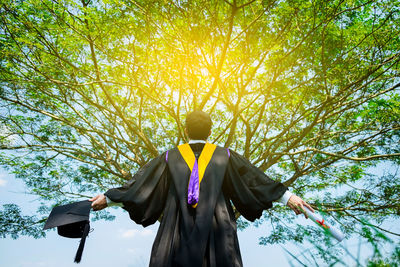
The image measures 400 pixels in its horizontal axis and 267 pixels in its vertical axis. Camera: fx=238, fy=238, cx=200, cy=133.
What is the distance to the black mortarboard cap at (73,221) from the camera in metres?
2.12

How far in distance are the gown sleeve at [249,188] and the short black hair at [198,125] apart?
1.15ft

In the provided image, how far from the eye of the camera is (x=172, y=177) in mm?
2176

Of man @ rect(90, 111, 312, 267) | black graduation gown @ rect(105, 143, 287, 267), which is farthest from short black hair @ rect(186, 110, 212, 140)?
black graduation gown @ rect(105, 143, 287, 267)

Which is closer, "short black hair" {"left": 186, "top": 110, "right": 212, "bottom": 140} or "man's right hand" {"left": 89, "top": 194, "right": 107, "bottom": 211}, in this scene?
"man's right hand" {"left": 89, "top": 194, "right": 107, "bottom": 211}

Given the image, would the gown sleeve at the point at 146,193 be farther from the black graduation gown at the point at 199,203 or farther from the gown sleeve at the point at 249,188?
the gown sleeve at the point at 249,188

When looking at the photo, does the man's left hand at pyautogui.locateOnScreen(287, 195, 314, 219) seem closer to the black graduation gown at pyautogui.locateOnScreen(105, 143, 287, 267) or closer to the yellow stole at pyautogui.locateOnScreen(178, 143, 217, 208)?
the black graduation gown at pyautogui.locateOnScreen(105, 143, 287, 267)

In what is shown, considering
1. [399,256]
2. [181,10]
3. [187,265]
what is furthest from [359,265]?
[181,10]

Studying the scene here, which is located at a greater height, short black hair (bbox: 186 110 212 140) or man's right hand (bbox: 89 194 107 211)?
short black hair (bbox: 186 110 212 140)

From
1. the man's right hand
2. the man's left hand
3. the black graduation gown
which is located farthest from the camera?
the man's right hand

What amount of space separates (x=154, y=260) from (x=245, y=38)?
15.4 feet

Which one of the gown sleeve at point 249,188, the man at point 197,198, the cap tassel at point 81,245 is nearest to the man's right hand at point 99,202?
the man at point 197,198

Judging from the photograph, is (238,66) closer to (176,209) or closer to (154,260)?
(176,209)

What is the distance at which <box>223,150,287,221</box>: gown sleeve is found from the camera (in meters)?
2.11

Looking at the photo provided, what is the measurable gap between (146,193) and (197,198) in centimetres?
51
